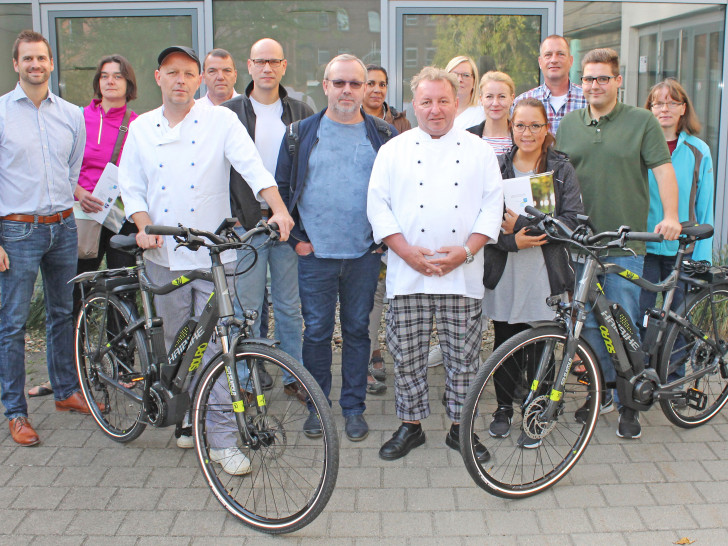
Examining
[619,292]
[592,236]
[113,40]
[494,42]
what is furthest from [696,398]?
[113,40]

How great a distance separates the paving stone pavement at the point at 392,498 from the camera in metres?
3.38

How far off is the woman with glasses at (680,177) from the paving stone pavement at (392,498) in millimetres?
1028

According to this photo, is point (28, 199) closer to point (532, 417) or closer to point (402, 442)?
point (402, 442)

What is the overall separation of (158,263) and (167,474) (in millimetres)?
1119

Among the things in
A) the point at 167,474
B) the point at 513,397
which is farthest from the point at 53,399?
the point at 513,397

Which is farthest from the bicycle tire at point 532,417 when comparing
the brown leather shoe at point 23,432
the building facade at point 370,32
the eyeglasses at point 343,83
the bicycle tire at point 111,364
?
the building facade at point 370,32

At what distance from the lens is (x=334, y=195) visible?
4.18m

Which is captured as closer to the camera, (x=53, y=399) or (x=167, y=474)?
(x=167, y=474)

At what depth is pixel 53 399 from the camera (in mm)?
5074

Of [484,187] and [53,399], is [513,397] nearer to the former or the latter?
[484,187]

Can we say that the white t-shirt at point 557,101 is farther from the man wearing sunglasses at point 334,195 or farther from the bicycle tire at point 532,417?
the bicycle tire at point 532,417

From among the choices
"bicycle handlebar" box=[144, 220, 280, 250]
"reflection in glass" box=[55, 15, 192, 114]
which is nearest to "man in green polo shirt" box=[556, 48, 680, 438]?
"bicycle handlebar" box=[144, 220, 280, 250]

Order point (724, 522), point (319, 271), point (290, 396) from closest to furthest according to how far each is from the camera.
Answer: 1. point (724, 522)
2. point (319, 271)
3. point (290, 396)

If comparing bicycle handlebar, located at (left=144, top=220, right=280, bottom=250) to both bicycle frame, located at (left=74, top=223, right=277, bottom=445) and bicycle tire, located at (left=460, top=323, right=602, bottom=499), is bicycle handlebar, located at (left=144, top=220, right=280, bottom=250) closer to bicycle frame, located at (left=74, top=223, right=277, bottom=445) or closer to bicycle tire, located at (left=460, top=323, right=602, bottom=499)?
bicycle frame, located at (left=74, top=223, right=277, bottom=445)
